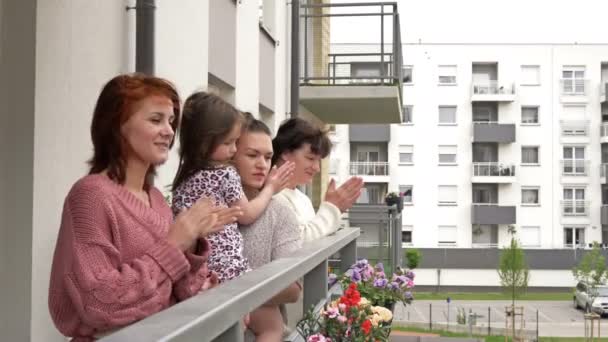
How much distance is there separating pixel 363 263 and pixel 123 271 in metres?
4.03

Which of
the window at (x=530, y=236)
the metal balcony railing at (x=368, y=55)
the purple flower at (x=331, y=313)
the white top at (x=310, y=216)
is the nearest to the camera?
the purple flower at (x=331, y=313)

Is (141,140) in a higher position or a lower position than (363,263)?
higher

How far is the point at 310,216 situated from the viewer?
→ 5332 mm

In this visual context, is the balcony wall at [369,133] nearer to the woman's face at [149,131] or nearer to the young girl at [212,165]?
the young girl at [212,165]

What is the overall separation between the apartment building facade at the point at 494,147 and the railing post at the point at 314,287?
5532 centimetres

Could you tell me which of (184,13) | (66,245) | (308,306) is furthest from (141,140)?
(184,13)

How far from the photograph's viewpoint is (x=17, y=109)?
5266 mm

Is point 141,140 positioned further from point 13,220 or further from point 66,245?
point 13,220

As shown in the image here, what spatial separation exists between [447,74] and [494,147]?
5376mm

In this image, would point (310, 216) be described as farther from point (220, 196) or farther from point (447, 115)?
point (447, 115)

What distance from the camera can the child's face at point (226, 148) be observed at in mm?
3686

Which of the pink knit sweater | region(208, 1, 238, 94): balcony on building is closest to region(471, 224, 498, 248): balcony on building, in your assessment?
region(208, 1, 238, 94): balcony on building

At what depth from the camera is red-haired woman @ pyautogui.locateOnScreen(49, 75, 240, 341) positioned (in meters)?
2.50

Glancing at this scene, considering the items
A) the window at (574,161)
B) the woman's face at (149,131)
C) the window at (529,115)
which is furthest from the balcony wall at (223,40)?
the window at (574,161)
